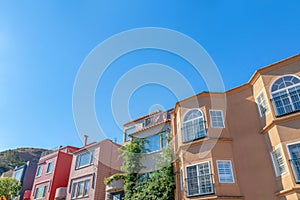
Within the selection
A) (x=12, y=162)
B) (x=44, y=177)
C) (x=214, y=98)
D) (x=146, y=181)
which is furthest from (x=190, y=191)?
(x=12, y=162)

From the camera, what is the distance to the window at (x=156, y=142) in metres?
19.9

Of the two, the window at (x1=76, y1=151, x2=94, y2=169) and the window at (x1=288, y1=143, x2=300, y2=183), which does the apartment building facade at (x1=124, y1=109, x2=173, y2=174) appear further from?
the window at (x1=288, y1=143, x2=300, y2=183)

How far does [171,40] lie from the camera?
52.7ft

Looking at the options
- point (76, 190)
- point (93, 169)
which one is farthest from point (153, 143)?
point (76, 190)

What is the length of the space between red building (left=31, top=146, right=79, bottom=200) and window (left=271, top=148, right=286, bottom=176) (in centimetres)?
2550

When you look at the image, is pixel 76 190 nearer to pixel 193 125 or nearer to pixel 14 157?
pixel 193 125

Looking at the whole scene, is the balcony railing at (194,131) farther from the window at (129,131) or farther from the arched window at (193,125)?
the window at (129,131)

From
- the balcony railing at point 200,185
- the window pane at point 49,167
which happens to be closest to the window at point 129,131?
the balcony railing at point 200,185

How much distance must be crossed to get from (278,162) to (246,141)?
2.31 meters

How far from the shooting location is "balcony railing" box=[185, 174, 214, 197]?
13.8m

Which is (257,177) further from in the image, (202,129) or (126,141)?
(126,141)

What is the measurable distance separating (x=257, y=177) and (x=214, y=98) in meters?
6.12

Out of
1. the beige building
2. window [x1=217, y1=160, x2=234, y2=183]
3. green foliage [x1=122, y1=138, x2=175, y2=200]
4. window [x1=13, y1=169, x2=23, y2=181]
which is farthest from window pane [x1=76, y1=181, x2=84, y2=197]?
window [x1=13, y1=169, x2=23, y2=181]

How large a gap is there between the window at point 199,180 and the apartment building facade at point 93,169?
12445mm
